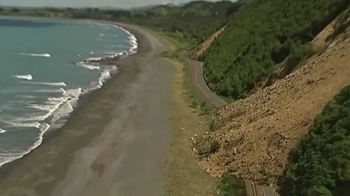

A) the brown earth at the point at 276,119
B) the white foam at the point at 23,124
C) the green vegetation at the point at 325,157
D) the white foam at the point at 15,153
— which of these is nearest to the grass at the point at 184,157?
→ the brown earth at the point at 276,119

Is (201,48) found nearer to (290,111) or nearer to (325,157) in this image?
(290,111)

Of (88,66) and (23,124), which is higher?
(23,124)

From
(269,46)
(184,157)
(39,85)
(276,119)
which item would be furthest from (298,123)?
(39,85)

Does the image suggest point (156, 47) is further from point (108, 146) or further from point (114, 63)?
point (108, 146)

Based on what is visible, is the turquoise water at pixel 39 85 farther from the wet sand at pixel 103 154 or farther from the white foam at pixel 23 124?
the wet sand at pixel 103 154

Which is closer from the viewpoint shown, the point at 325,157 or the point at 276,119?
the point at 325,157
